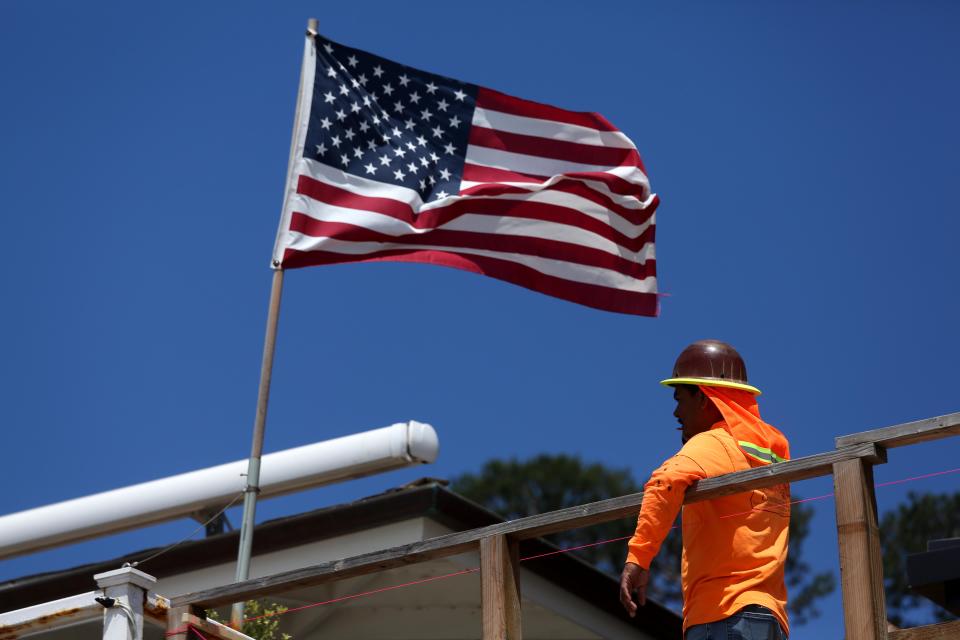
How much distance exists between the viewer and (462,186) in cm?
1258

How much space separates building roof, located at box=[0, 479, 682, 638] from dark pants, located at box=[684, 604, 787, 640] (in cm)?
545

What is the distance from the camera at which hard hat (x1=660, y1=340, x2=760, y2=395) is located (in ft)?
20.7

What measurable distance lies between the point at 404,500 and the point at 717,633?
5.80m

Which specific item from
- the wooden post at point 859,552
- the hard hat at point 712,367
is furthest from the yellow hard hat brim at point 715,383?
the wooden post at point 859,552

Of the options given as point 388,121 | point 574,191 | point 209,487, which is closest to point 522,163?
point 574,191

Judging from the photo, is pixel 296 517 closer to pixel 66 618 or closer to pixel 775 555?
pixel 66 618

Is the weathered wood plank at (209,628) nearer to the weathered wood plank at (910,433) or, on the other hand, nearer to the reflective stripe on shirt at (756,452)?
the reflective stripe on shirt at (756,452)

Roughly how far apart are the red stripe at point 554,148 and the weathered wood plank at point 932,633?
294 inches

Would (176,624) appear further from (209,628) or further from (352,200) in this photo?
(352,200)

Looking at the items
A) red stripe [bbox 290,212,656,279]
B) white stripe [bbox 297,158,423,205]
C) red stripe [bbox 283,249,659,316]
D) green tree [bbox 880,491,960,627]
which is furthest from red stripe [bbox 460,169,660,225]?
green tree [bbox 880,491,960,627]

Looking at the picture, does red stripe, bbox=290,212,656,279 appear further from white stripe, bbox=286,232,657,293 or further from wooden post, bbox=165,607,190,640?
wooden post, bbox=165,607,190,640

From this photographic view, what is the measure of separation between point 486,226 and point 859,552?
7.12 m

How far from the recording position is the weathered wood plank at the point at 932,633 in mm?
5617

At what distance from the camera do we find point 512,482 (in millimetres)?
51312
